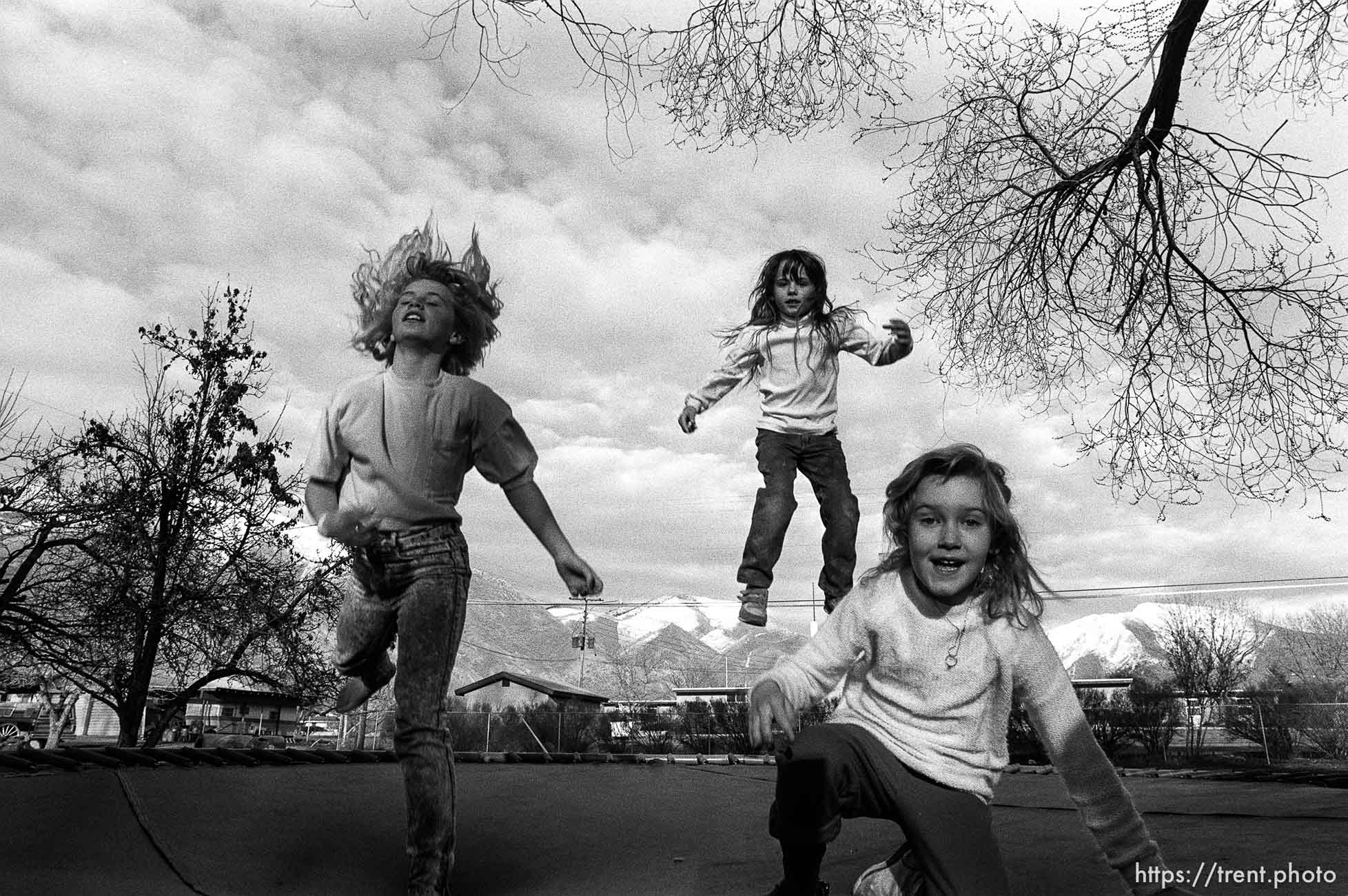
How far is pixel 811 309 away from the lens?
405 cm

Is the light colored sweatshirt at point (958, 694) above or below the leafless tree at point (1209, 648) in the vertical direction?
below

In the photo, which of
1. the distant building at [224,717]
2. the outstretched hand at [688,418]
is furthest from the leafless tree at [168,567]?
the distant building at [224,717]

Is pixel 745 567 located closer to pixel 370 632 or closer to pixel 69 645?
pixel 370 632

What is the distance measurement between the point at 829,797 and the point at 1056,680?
1.70 feet

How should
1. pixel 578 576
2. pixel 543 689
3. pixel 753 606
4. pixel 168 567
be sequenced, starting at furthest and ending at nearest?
pixel 543 689 < pixel 168 567 < pixel 753 606 < pixel 578 576

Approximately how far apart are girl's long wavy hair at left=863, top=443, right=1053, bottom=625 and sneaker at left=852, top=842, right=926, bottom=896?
49 cm

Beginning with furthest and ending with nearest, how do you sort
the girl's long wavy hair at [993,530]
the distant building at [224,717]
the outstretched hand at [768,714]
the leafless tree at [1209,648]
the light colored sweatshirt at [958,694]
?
the distant building at [224,717], the leafless tree at [1209,648], the girl's long wavy hair at [993,530], the light colored sweatshirt at [958,694], the outstretched hand at [768,714]

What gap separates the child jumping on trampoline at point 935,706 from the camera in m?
1.85

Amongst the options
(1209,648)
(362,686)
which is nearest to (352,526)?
(362,686)

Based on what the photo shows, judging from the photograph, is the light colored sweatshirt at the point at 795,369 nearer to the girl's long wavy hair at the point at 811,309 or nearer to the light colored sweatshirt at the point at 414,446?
the girl's long wavy hair at the point at 811,309

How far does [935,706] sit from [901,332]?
7.01 ft

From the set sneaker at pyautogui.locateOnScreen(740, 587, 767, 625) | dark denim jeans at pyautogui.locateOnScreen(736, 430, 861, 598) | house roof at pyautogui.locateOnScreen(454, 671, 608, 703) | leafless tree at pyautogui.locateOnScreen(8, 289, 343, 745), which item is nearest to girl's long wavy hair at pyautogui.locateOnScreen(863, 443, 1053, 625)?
sneaker at pyautogui.locateOnScreen(740, 587, 767, 625)

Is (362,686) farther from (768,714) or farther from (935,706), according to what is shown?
(935,706)

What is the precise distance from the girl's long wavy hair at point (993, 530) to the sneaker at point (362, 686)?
1187 mm
